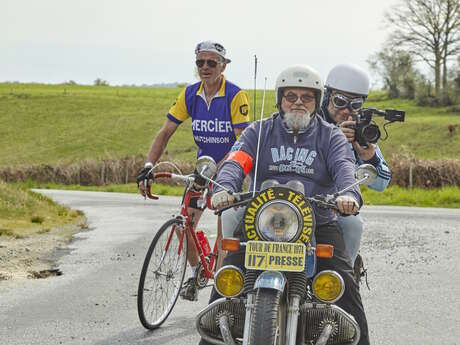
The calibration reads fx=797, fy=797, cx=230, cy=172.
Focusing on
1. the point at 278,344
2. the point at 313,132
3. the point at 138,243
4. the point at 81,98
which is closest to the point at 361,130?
the point at 313,132

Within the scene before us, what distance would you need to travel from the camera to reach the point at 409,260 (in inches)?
405

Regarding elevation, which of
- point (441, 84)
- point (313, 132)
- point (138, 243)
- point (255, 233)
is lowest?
point (138, 243)

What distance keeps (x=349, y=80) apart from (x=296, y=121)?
50.6 inches

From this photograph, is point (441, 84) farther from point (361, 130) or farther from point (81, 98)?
point (361, 130)

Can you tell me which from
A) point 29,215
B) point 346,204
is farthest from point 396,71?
point 346,204

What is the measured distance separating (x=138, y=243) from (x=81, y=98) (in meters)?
85.0

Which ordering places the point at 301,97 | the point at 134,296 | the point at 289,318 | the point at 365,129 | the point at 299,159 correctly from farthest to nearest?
the point at 134,296 → the point at 365,129 → the point at 301,97 → the point at 299,159 → the point at 289,318

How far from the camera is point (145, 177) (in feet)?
20.4

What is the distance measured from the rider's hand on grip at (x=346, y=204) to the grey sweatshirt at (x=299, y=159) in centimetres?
45

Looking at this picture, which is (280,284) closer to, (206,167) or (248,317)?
(248,317)

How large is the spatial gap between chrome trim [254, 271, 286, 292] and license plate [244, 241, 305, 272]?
0.12 ft

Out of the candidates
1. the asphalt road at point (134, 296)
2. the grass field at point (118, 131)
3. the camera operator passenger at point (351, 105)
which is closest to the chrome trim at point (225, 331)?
the asphalt road at point (134, 296)

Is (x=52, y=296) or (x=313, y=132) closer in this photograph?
(x=313, y=132)

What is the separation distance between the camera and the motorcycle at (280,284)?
3.86m
